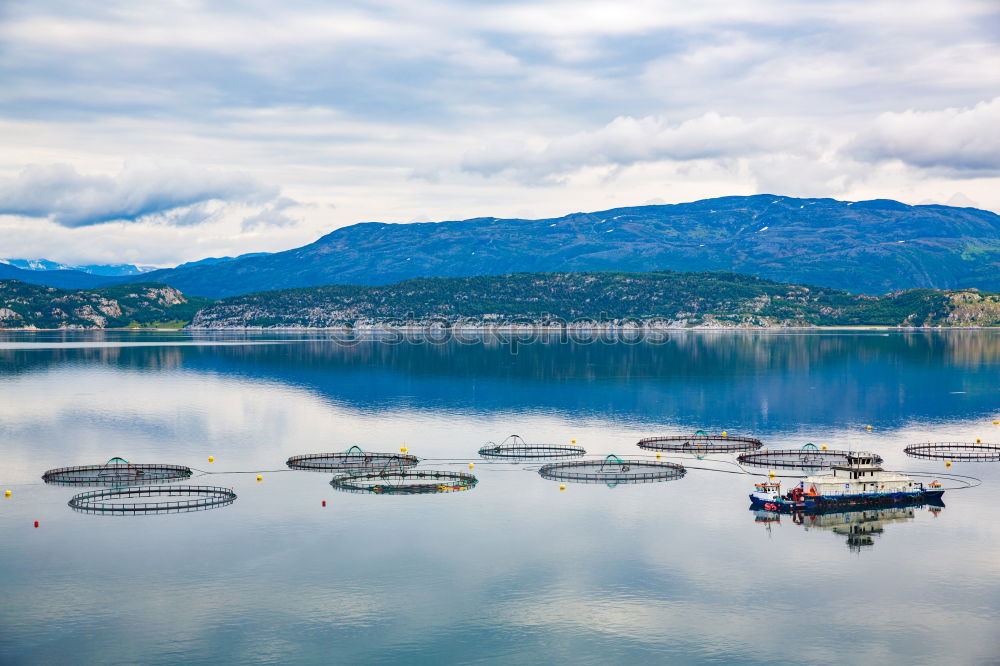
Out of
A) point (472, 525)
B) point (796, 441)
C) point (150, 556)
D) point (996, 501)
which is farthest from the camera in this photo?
point (796, 441)

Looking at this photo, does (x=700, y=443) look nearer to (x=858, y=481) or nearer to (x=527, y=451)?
(x=527, y=451)

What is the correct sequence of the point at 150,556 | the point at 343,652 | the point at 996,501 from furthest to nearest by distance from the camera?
the point at 996,501 → the point at 150,556 → the point at 343,652

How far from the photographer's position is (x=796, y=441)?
159m

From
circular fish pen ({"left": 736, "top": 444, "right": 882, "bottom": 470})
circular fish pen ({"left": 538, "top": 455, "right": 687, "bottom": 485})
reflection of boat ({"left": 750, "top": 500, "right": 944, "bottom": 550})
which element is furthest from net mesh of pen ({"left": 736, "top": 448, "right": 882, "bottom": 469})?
reflection of boat ({"left": 750, "top": 500, "right": 944, "bottom": 550})

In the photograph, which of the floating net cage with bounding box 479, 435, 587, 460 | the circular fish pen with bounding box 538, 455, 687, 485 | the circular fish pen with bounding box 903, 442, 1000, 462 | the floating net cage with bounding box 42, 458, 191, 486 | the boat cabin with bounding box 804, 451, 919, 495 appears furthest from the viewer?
the floating net cage with bounding box 479, 435, 587, 460

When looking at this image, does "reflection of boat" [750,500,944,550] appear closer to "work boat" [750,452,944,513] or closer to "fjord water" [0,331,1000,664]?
"fjord water" [0,331,1000,664]

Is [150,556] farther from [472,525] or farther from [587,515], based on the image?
[587,515]

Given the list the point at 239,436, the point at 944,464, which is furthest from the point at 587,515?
the point at 239,436

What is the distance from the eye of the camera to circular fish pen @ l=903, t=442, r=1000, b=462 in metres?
145

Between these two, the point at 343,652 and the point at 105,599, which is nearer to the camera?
the point at 343,652

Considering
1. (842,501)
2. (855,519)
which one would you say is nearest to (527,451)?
(842,501)

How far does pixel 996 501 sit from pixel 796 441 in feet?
144

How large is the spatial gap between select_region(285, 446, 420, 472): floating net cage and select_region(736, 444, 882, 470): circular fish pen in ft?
158

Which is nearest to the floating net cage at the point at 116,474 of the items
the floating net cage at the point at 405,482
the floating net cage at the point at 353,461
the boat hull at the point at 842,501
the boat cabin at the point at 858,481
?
the floating net cage at the point at 353,461
